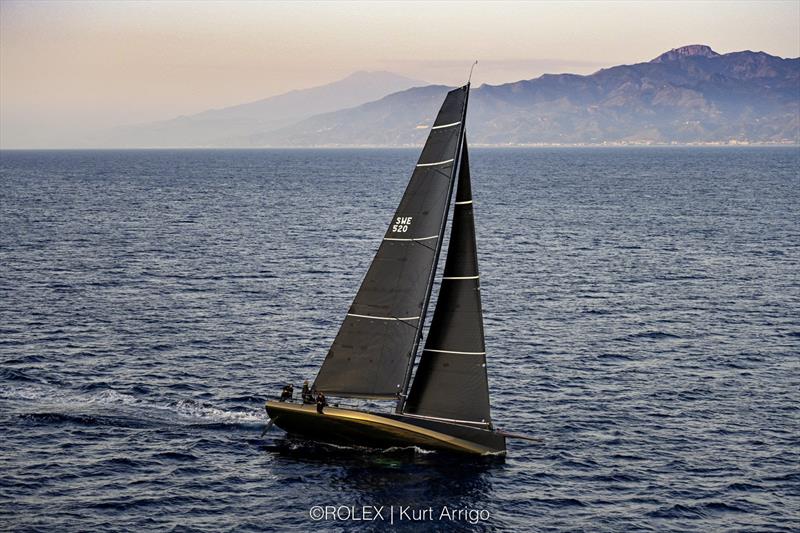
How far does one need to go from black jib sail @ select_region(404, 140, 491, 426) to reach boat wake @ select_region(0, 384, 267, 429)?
953 centimetres

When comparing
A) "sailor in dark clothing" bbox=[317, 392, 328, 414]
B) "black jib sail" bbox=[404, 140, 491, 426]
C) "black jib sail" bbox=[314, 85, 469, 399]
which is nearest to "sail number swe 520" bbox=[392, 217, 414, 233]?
"black jib sail" bbox=[314, 85, 469, 399]

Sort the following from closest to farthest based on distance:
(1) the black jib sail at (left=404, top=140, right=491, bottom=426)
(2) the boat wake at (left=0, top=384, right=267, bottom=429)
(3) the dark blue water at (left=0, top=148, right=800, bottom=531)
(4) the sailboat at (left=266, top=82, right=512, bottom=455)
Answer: (3) the dark blue water at (left=0, top=148, right=800, bottom=531), (4) the sailboat at (left=266, top=82, right=512, bottom=455), (1) the black jib sail at (left=404, top=140, right=491, bottom=426), (2) the boat wake at (left=0, top=384, right=267, bottom=429)

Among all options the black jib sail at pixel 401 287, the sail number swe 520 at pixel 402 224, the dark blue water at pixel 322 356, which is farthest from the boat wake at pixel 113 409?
the sail number swe 520 at pixel 402 224

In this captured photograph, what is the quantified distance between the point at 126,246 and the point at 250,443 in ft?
219

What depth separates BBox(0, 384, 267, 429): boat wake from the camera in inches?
1802

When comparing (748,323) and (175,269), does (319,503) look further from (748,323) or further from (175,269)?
(175,269)

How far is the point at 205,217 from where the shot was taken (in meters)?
141

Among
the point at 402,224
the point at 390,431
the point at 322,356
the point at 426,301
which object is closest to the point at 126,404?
the point at 322,356

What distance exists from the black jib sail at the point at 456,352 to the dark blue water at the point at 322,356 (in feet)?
7.63

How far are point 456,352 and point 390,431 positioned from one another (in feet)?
14.5

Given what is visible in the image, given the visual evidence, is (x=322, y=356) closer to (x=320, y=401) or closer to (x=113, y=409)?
(x=113, y=409)

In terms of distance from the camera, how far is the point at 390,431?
4066cm

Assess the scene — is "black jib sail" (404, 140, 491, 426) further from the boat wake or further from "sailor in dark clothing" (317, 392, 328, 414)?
the boat wake

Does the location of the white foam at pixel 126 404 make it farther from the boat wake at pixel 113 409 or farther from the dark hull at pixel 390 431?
the dark hull at pixel 390 431
